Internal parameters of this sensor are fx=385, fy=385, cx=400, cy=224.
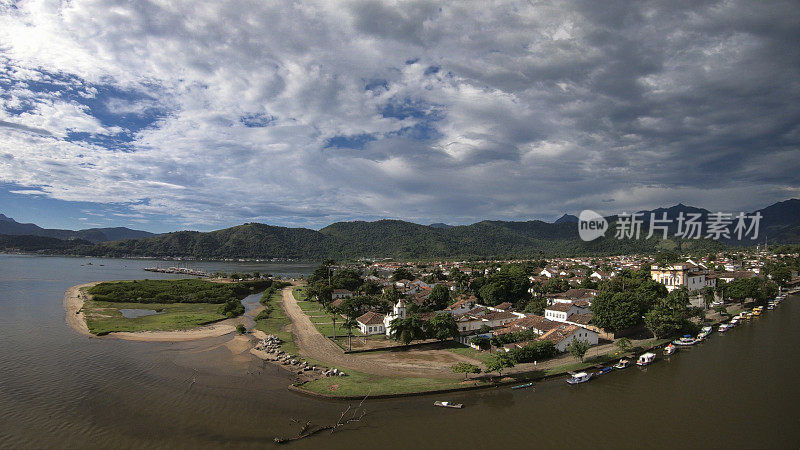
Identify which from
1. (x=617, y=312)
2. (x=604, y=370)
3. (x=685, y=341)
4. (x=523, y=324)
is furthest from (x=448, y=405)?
(x=685, y=341)

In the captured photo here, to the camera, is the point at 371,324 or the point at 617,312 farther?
the point at 371,324

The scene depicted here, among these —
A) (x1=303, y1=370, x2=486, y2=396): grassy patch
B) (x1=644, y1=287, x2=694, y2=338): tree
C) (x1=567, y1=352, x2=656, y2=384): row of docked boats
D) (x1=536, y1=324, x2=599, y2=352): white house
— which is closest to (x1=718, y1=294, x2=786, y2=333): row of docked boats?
(x1=644, y1=287, x2=694, y2=338): tree

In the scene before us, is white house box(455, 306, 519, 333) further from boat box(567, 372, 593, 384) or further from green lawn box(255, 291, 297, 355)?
green lawn box(255, 291, 297, 355)

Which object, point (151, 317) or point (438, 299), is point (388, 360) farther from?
point (151, 317)

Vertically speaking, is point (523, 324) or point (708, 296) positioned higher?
point (708, 296)

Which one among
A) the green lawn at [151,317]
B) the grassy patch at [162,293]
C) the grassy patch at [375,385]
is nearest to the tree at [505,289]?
the grassy patch at [375,385]

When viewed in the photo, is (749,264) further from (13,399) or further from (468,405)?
(13,399)

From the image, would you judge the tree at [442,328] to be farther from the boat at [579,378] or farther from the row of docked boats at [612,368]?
the boat at [579,378]
